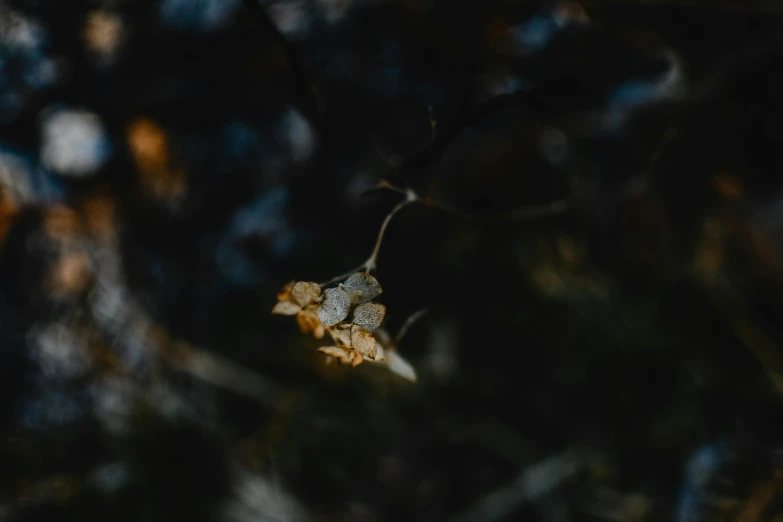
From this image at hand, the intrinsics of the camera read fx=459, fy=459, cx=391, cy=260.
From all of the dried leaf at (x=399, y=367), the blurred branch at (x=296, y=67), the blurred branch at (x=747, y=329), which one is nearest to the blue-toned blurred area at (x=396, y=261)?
the blurred branch at (x=747, y=329)

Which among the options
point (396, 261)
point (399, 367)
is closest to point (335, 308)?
point (399, 367)

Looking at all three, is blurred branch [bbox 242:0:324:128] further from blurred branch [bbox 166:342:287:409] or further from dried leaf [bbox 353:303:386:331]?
blurred branch [bbox 166:342:287:409]

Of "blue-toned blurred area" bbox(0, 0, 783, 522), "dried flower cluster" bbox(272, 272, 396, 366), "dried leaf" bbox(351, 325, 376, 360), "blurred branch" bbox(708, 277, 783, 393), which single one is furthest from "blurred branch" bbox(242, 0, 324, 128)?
"blurred branch" bbox(708, 277, 783, 393)

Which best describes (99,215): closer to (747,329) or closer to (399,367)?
(399,367)

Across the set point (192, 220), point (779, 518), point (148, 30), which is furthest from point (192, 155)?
point (779, 518)

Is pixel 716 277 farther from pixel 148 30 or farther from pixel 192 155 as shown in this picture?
pixel 148 30

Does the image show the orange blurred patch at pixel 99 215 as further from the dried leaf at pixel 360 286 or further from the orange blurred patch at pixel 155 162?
the dried leaf at pixel 360 286
